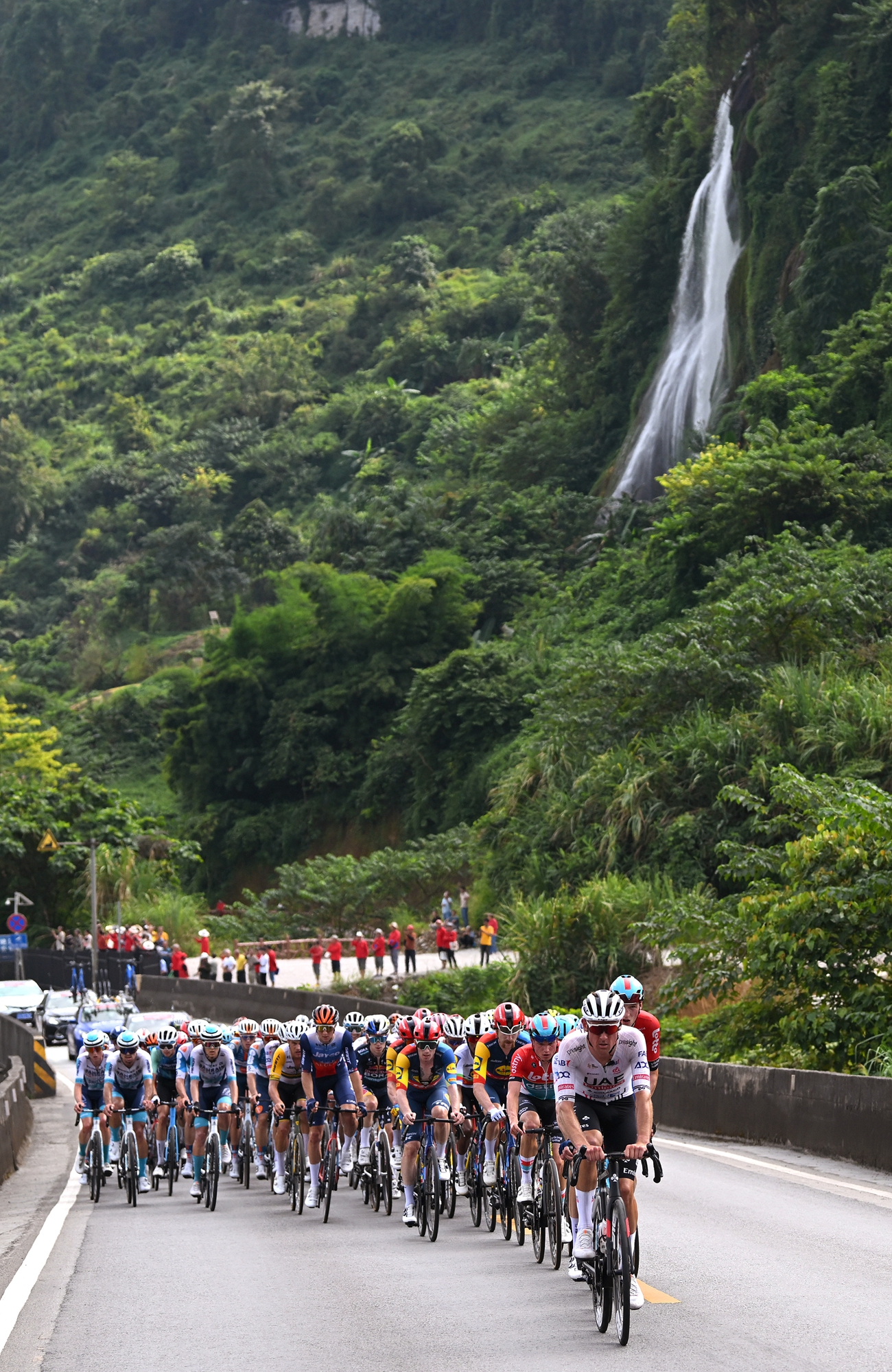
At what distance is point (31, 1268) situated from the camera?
12.1 meters

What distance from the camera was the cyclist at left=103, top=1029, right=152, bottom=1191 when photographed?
16484mm

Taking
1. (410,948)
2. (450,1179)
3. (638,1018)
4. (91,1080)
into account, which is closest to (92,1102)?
(91,1080)

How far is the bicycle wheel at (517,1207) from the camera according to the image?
11.6 meters

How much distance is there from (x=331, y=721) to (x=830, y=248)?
2566 cm

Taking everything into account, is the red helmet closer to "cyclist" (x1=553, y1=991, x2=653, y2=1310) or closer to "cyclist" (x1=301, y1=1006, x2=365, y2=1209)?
"cyclist" (x1=301, y1=1006, x2=365, y2=1209)

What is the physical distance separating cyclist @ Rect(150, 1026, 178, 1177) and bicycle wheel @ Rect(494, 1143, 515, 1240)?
19.1 feet

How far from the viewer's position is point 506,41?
14225 cm

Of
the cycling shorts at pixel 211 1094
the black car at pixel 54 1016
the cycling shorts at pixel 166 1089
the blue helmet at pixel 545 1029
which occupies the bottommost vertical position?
the black car at pixel 54 1016

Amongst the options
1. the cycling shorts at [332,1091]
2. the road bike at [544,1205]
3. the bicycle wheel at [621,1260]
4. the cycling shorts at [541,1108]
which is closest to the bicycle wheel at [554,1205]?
the road bike at [544,1205]

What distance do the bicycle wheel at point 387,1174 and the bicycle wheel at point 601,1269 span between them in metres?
5.68

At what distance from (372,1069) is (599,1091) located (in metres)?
6.74

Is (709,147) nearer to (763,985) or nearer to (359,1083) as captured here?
(763,985)

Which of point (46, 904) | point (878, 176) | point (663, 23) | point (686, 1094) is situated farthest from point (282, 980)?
point (663, 23)

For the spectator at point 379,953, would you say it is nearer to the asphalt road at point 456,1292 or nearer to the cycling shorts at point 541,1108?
the asphalt road at point 456,1292
